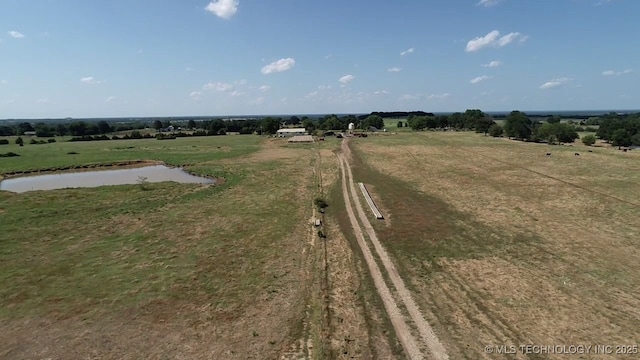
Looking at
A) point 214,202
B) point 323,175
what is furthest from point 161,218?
point 323,175

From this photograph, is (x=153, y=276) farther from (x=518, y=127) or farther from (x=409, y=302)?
(x=518, y=127)

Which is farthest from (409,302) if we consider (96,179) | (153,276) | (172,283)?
(96,179)

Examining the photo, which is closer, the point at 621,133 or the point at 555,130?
the point at 621,133

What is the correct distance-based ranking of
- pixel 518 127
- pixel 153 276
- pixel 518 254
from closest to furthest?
pixel 153 276
pixel 518 254
pixel 518 127

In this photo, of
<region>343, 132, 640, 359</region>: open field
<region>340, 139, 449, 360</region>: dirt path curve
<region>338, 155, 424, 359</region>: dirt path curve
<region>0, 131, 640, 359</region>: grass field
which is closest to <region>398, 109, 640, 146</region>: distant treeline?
<region>343, 132, 640, 359</region>: open field

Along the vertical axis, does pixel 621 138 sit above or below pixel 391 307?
above

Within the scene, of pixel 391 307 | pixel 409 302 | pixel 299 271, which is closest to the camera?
pixel 391 307

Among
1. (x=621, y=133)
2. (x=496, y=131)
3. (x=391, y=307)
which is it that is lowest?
(x=391, y=307)
